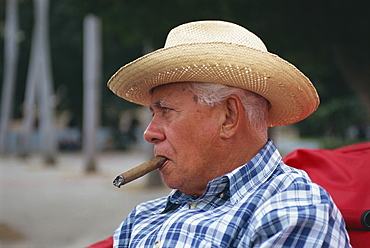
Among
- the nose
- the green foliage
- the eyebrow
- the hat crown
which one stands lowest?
the nose

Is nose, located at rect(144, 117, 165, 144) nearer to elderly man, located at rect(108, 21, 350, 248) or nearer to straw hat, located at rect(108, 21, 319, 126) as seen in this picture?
elderly man, located at rect(108, 21, 350, 248)

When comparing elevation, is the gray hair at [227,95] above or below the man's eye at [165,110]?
below

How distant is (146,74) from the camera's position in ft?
5.59

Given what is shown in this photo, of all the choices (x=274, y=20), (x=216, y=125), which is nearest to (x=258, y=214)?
(x=216, y=125)

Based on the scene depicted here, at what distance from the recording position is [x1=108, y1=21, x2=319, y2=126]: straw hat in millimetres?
1550

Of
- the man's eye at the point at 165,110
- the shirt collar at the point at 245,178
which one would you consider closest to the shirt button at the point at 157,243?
the shirt collar at the point at 245,178

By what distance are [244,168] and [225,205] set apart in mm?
148

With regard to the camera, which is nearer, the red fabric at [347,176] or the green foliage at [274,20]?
the red fabric at [347,176]

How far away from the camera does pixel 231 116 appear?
161 cm

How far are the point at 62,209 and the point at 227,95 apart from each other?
6.26 m

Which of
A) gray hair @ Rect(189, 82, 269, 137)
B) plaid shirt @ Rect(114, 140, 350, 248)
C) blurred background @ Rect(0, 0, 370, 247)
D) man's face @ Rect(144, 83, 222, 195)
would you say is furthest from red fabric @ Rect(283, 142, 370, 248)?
blurred background @ Rect(0, 0, 370, 247)

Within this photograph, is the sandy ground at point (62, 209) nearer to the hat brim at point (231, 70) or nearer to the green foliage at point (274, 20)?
the green foliage at point (274, 20)

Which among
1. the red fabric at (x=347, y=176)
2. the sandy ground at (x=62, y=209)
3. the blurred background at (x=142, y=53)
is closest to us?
the red fabric at (x=347, y=176)

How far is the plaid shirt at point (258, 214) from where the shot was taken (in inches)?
49.9
